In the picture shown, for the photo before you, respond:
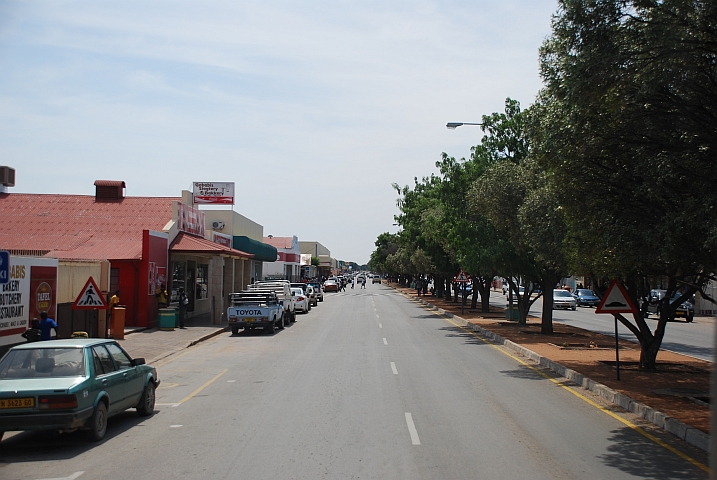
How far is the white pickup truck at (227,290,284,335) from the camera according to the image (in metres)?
27.3

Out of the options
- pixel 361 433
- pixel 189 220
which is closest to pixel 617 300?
pixel 361 433

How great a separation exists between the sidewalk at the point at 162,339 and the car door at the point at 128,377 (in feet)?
26.4

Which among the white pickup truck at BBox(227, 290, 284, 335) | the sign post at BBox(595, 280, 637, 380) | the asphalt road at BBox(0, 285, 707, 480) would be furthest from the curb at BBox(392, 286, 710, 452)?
the white pickup truck at BBox(227, 290, 284, 335)

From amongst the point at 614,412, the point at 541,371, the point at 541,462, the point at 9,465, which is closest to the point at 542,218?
the point at 541,371

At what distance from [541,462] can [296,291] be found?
116 feet

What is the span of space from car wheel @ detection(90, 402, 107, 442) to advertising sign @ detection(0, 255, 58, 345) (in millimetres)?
7278

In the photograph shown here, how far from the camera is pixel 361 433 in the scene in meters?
9.73

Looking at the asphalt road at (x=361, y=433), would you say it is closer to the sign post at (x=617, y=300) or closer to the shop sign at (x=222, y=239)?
the sign post at (x=617, y=300)

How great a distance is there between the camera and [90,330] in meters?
22.7

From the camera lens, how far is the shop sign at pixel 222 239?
133 feet

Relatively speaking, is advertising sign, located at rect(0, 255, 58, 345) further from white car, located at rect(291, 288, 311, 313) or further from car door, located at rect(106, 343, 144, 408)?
white car, located at rect(291, 288, 311, 313)

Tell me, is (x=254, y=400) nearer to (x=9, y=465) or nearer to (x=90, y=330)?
(x=9, y=465)

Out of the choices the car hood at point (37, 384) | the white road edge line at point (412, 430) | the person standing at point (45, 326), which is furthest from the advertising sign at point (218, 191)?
the car hood at point (37, 384)

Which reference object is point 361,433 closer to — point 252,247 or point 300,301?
point 300,301
